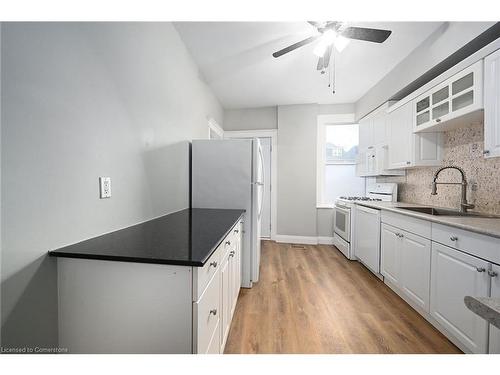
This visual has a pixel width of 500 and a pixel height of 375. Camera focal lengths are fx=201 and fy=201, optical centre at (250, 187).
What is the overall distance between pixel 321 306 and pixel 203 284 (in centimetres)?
146

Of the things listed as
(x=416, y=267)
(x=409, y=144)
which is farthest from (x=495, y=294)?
(x=409, y=144)

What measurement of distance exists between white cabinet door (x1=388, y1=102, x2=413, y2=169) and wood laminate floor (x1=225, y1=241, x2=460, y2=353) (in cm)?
147

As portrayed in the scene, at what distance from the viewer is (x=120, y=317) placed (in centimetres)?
82

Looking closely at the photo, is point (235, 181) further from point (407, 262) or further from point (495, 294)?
point (495, 294)

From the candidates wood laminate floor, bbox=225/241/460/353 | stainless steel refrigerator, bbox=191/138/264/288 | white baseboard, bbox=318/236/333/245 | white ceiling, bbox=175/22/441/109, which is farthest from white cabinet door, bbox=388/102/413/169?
stainless steel refrigerator, bbox=191/138/264/288

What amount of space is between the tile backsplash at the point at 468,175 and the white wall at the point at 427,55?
2.42ft

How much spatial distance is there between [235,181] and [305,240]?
227 cm

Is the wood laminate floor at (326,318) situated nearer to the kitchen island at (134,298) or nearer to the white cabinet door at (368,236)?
the white cabinet door at (368,236)

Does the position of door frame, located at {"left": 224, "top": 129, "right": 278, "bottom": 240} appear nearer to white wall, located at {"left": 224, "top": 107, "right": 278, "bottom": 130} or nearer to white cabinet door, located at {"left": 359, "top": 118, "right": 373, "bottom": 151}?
white wall, located at {"left": 224, "top": 107, "right": 278, "bottom": 130}

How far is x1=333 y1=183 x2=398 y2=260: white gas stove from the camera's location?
9.66ft

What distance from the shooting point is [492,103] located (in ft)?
4.71

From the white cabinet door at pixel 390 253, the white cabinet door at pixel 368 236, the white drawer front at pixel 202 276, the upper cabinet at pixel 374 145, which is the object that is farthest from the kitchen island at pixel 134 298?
the upper cabinet at pixel 374 145
